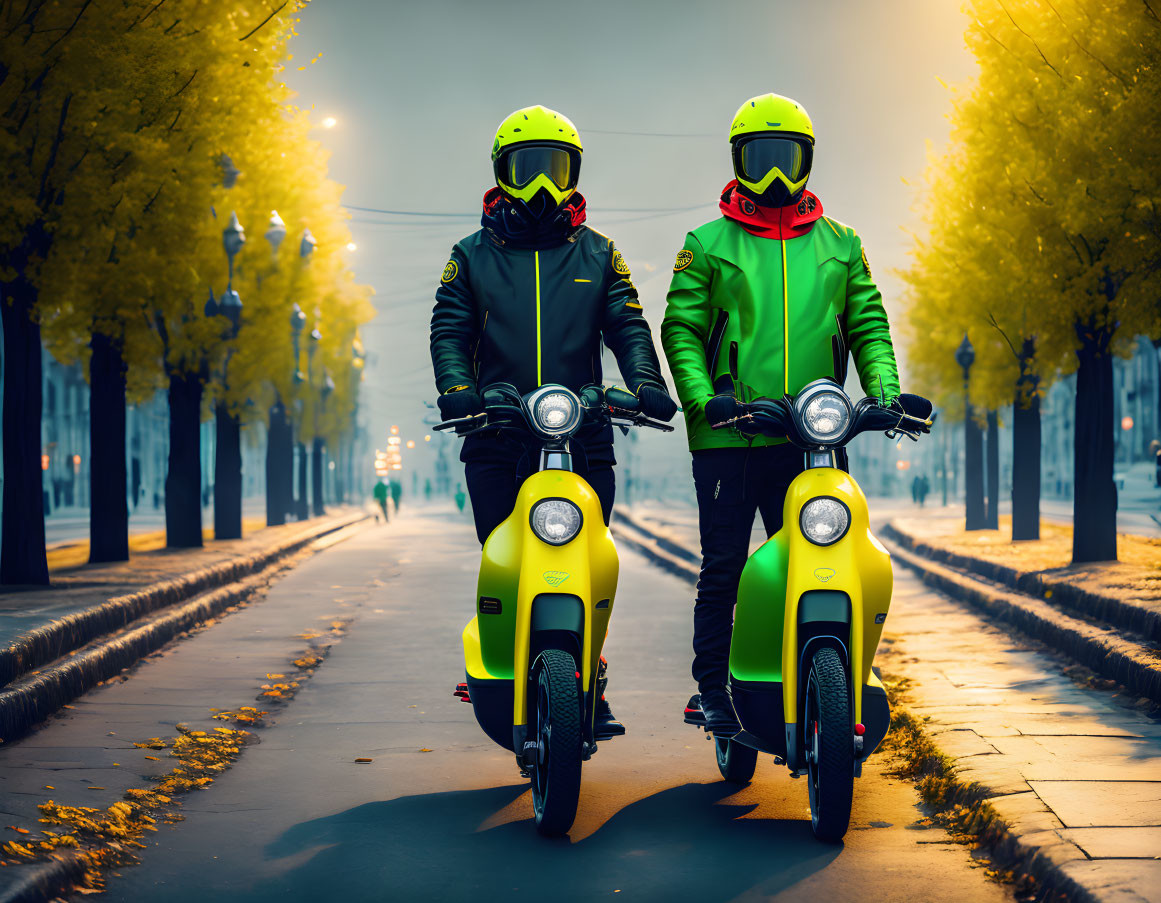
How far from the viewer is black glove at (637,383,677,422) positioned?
16.4 ft

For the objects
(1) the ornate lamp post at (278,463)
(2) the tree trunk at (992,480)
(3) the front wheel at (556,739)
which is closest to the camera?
(3) the front wheel at (556,739)

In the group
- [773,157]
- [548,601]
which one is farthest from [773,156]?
[548,601]

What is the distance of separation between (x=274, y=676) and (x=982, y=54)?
11.9 metres

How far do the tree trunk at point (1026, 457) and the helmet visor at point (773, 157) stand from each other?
15348mm

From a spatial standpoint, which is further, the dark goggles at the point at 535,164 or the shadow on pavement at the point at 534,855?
the dark goggles at the point at 535,164

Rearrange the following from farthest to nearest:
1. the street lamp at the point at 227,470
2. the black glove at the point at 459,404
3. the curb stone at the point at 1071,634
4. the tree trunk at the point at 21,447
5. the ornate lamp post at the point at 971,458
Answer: the street lamp at the point at 227,470 → the ornate lamp post at the point at 971,458 → the tree trunk at the point at 21,447 → the curb stone at the point at 1071,634 → the black glove at the point at 459,404

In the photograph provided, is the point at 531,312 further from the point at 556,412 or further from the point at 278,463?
the point at 278,463

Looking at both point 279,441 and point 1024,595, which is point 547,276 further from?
point 279,441

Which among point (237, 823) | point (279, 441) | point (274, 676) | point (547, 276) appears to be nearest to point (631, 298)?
point (547, 276)

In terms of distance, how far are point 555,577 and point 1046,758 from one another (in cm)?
220

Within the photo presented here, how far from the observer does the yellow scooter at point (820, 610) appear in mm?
4523

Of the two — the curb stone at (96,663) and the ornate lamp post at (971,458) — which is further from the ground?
the ornate lamp post at (971,458)

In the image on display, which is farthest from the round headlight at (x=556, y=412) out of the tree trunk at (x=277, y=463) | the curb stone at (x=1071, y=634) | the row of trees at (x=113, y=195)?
the tree trunk at (x=277, y=463)

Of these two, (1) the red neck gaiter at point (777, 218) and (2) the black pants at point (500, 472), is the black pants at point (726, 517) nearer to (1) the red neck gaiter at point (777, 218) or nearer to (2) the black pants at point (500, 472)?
(2) the black pants at point (500, 472)
